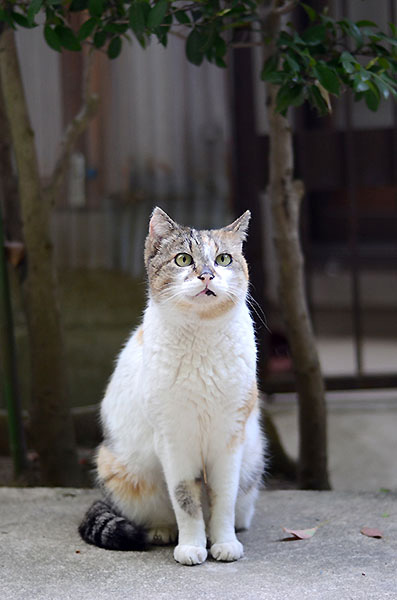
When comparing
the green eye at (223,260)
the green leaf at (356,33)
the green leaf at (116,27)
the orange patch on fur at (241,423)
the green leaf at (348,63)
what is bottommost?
the orange patch on fur at (241,423)

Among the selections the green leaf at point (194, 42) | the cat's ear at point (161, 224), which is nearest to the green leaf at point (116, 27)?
the green leaf at point (194, 42)

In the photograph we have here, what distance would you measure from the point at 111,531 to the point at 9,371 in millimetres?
1202

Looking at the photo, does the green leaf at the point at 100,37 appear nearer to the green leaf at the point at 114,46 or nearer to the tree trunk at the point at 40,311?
the green leaf at the point at 114,46

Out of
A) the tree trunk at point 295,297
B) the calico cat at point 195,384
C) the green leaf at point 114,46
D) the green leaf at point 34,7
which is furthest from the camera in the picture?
the tree trunk at point 295,297

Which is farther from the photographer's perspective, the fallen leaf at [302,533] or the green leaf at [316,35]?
the green leaf at [316,35]

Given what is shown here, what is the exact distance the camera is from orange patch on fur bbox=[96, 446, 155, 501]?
2516 mm

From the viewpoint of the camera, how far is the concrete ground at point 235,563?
2.10 m

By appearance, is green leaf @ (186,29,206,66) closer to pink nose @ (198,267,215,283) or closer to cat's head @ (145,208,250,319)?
cat's head @ (145,208,250,319)

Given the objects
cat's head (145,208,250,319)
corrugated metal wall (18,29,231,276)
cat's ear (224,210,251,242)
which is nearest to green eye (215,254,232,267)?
cat's head (145,208,250,319)

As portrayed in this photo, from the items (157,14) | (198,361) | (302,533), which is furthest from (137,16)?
(302,533)

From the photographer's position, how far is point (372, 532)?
2.53 metres

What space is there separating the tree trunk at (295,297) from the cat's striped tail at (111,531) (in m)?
1.26

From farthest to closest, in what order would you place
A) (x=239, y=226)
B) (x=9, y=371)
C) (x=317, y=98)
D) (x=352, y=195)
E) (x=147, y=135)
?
(x=147, y=135), (x=352, y=195), (x=9, y=371), (x=317, y=98), (x=239, y=226)

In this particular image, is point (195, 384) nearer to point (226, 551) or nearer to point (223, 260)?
point (223, 260)
